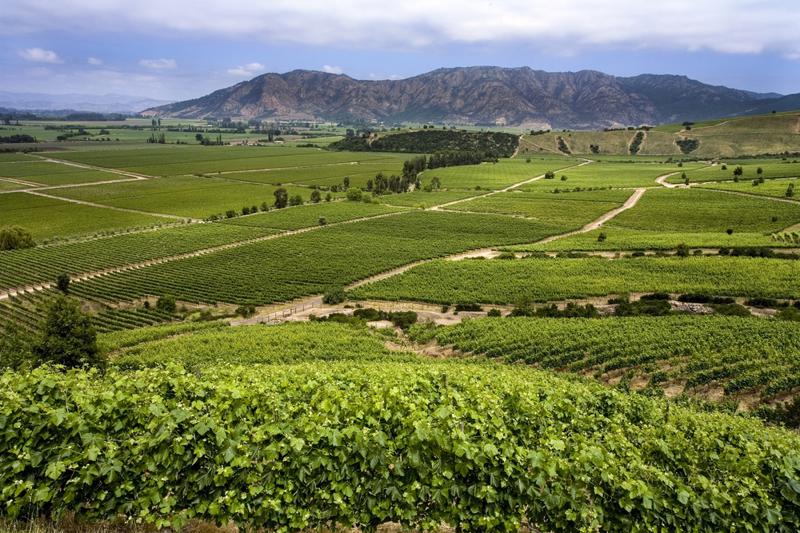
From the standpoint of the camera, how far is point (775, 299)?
152ft

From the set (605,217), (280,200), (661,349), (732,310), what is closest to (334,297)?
(661,349)

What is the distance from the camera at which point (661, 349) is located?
3056cm

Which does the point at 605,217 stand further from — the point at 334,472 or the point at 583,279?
the point at 334,472

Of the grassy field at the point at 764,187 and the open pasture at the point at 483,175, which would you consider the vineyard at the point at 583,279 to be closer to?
the grassy field at the point at 764,187

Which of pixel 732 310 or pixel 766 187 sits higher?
pixel 766 187

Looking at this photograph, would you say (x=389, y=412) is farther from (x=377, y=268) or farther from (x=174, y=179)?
(x=174, y=179)

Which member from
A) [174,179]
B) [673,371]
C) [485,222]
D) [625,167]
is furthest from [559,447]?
[625,167]

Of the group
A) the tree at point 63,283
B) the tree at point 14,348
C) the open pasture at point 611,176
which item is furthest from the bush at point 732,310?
the open pasture at point 611,176

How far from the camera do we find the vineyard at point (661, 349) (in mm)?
26312

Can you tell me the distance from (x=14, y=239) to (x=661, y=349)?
103703mm

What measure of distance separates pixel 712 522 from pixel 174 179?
19346 centimetres

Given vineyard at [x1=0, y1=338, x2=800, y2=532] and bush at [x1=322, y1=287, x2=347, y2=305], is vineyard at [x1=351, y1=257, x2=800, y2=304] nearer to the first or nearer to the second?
bush at [x1=322, y1=287, x2=347, y2=305]

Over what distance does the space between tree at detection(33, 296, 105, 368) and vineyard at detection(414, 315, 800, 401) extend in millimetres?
25059

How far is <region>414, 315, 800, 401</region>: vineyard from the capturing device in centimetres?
2631
